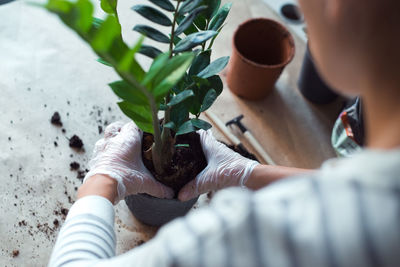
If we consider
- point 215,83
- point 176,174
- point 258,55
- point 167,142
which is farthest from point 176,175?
point 258,55

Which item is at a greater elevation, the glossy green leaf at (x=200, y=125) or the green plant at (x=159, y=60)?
the green plant at (x=159, y=60)

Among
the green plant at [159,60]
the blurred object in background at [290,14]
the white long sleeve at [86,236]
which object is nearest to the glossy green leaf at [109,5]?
the green plant at [159,60]

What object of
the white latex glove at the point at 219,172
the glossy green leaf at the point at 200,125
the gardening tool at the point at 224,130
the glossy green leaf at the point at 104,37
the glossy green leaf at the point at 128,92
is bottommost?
the gardening tool at the point at 224,130

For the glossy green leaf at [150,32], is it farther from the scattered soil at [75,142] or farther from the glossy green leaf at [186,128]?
the scattered soil at [75,142]

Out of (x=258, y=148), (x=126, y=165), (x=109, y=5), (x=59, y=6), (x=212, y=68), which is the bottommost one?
(x=258, y=148)

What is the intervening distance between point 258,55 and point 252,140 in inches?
11.8

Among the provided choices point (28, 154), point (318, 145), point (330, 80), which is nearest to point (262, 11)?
point (318, 145)

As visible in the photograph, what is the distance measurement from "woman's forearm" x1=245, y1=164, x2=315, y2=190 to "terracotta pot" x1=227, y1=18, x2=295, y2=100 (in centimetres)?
40

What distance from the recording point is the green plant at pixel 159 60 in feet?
1.47

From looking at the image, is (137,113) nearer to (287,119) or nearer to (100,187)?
(100,187)

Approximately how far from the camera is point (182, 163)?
0.89 meters

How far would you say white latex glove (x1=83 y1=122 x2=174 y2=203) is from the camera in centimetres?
82

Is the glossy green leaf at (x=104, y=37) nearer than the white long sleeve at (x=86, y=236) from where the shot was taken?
Yes

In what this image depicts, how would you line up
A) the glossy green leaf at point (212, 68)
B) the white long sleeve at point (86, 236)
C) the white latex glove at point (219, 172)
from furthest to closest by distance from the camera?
the white latex glove at point (219, 172) < the glossy green leaf at point (212, 68) < the white long sleeve at point (86, 236)
